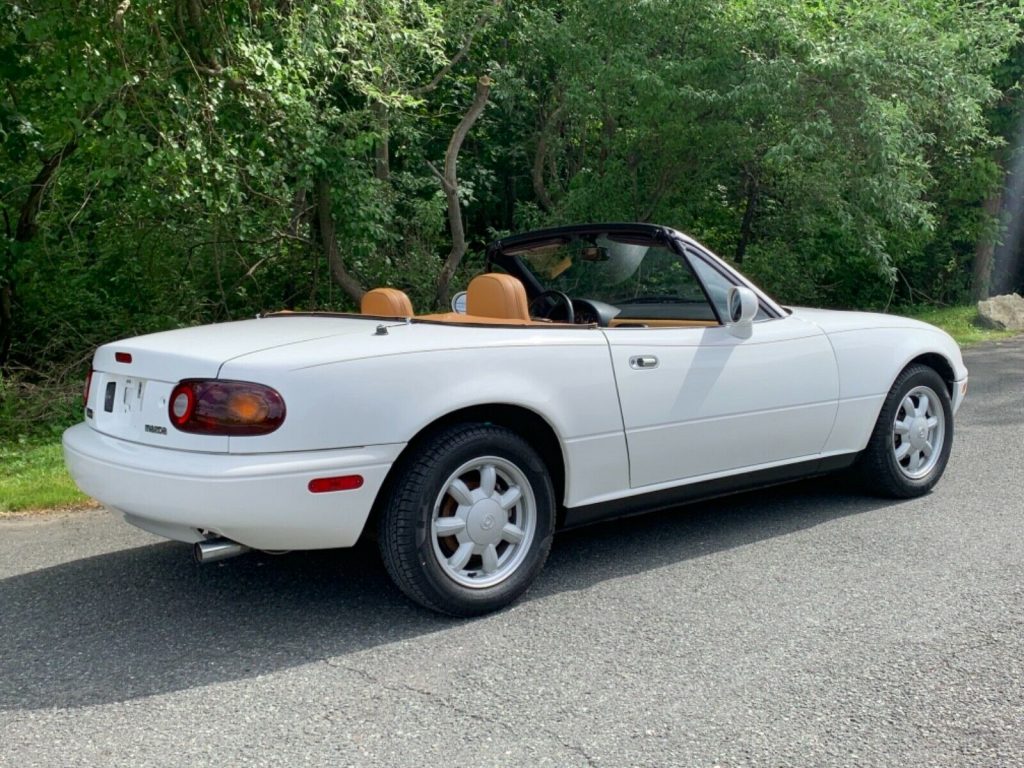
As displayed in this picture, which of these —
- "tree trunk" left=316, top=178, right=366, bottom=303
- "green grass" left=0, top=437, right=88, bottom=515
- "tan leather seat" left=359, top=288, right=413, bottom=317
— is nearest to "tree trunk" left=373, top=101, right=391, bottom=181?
"tree trunk" left=316, top=178, right=366, bottom=303

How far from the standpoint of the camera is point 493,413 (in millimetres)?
4238

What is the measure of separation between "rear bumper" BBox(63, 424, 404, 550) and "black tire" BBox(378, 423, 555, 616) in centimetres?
13

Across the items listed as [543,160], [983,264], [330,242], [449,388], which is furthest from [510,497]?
[983,264]

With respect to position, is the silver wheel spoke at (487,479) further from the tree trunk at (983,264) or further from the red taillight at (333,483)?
the tree trunk at (983,264)

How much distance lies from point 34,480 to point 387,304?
122 inches

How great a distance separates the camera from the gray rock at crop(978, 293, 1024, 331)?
1583 centimetres

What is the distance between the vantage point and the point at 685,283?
5203mm

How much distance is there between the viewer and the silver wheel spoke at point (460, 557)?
13.3 feet

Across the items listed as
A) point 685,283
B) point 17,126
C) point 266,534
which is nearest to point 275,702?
point 266,534

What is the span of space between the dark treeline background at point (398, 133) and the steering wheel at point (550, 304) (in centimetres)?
423

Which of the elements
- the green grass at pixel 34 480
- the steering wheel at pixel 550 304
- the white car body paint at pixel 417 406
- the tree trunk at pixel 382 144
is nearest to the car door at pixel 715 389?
the white car body paint at pixel 417 406

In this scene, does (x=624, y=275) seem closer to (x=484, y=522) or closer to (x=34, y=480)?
(x=484, y=522)

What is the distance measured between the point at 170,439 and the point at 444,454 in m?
0.99

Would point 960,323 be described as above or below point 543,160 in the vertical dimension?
below
